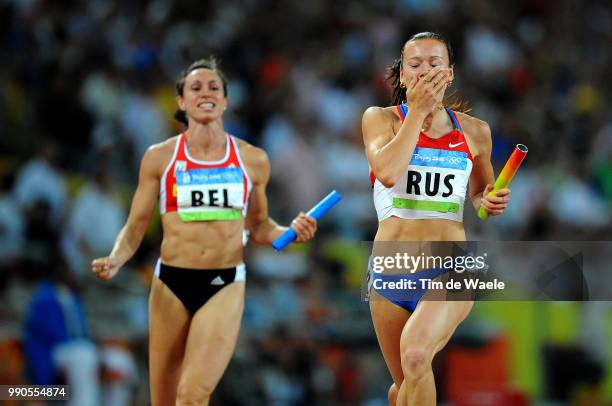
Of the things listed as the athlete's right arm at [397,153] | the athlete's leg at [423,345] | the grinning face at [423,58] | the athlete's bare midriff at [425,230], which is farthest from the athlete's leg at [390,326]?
the grinning face at [423,58]

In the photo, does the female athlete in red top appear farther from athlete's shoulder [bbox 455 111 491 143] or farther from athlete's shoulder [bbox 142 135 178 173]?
athlete's shoulder [bbox 142 135 178 173]

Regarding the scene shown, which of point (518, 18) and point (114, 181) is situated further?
point (518, 18)

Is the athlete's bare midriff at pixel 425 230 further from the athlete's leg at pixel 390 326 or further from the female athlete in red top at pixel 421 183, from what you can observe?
the athlete's leg at pixel 390 326

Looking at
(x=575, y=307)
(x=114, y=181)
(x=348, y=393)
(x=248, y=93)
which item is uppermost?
(x=248, y=93)

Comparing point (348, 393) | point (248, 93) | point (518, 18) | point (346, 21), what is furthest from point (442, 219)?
point (518, 18)

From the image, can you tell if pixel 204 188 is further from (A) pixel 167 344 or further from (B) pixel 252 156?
(A) pixel 167 344

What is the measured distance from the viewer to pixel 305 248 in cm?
1138

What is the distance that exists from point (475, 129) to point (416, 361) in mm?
1469

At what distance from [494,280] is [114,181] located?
5384mm

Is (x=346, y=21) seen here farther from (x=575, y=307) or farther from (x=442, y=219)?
(x=442, y=219)

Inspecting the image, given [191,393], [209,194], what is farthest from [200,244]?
[191,393]

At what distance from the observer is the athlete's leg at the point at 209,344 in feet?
21.4

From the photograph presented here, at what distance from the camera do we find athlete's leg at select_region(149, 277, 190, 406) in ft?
22.5

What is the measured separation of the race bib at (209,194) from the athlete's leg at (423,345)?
158cm
